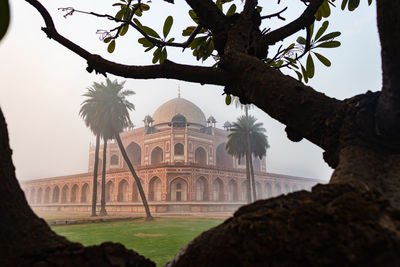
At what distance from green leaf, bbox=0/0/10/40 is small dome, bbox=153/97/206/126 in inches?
1616

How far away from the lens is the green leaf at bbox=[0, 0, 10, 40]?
59 centimetres

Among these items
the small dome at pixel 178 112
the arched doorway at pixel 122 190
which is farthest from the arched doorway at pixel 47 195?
the small dome at pixel 178 112

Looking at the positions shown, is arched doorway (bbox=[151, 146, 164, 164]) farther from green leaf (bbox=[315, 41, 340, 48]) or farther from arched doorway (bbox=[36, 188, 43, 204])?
green leaf (bbox=[315, 41, 340, 48])

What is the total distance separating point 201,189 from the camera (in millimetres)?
32125

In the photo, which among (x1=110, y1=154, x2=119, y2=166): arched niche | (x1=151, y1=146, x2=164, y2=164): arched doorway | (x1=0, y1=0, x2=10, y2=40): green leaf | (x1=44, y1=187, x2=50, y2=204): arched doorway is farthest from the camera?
(x1=44, y1=187, x2=50, y2=204): arched doorway

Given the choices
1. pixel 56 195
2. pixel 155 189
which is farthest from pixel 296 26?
pixel 56 195

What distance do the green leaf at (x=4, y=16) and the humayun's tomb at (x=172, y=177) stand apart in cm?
2978

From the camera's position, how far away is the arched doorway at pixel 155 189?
3130cm

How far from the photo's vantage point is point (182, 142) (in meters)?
35.9

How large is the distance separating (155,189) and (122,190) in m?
5.90

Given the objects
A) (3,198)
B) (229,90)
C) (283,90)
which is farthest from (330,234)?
(229,90)

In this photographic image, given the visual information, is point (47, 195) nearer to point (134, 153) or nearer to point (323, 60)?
point (134, 153)

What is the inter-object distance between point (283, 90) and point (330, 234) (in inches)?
33.4

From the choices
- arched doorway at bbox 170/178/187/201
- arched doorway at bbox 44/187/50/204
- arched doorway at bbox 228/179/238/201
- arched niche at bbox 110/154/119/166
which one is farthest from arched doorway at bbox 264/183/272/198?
arched doorway at bbox 44/187/50/204
